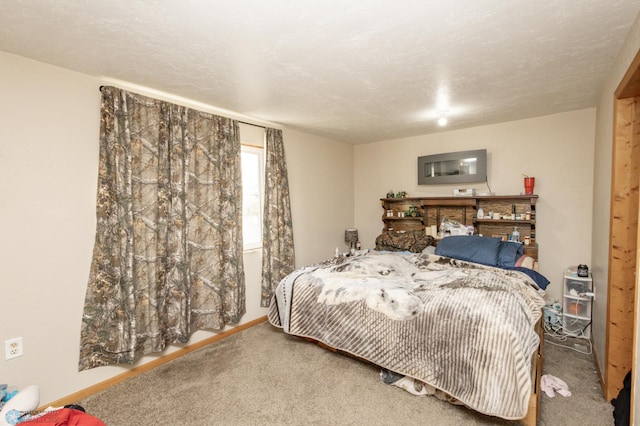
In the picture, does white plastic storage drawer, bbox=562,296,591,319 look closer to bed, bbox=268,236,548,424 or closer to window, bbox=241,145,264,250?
bed, bbox=268,236,548,424

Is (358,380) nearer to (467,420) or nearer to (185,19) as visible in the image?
(467,420)

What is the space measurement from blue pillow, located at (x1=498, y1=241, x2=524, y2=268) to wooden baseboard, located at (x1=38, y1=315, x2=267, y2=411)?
9.53ft

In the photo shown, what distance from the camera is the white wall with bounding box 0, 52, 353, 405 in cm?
195

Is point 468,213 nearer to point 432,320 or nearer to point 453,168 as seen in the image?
point 453,168

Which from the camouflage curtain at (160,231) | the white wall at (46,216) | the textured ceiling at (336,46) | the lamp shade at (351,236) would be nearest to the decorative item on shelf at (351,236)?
the lamp shade at (351,236)

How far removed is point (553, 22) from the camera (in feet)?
5.29

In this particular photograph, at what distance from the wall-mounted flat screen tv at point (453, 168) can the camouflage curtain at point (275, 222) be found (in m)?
2.04

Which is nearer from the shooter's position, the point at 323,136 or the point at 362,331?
the point at 362,331

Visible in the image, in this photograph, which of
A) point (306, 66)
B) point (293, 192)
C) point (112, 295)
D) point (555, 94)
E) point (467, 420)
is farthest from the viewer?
point (293, 192)

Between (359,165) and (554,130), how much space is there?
2.64m

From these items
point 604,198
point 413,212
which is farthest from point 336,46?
point 413,212

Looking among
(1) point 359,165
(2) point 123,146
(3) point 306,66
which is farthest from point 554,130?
(2) point 123,146

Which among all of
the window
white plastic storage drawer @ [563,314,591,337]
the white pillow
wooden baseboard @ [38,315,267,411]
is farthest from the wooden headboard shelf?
the white pillow

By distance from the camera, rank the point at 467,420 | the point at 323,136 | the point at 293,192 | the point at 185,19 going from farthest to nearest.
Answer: the point at 323,136, the point at 293,192, the point at 467,420, the point at 185,19
